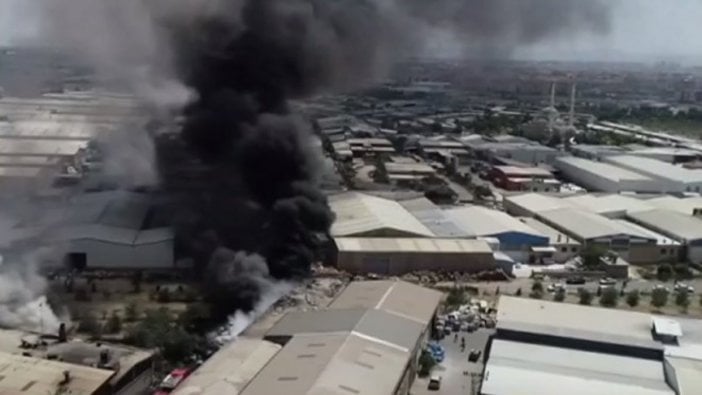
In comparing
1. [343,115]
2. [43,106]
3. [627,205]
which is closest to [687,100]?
[343,115]

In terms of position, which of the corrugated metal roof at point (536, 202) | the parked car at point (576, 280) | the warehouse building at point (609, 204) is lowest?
the parked car at point (576, 280)

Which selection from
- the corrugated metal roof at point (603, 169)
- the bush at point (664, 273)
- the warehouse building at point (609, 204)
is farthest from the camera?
the corrugated metal roof at point (603, 169)

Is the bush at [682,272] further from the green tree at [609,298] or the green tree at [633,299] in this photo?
the green tree at [609,298]

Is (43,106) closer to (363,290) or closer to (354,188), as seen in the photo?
(354,188)

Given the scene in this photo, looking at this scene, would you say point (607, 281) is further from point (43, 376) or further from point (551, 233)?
point (43, 376)

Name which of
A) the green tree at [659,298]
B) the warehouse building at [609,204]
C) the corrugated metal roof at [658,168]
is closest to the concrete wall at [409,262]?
the green tree at [659,298]

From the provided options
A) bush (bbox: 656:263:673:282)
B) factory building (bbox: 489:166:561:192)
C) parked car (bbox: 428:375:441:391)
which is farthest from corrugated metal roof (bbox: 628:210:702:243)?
parked car (bbox: 428:375:441:391)

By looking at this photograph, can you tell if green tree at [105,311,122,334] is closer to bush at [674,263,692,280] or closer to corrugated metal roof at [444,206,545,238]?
corrugated metal roof at [444,206,545,238]
